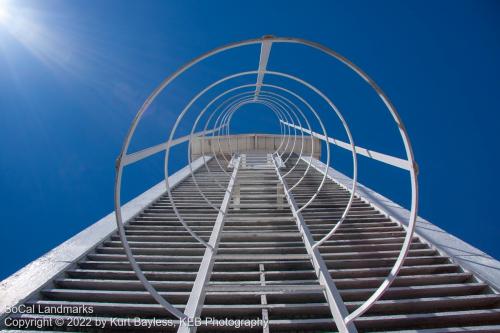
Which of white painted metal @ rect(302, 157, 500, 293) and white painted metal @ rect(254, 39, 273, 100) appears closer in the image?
white painted metal @ rect(254, 39, 273, 100)

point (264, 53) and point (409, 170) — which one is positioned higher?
point (264, 53)

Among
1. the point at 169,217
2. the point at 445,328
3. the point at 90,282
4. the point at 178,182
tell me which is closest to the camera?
the point at 445,328

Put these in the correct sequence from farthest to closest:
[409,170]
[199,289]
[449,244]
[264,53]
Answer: [449,244], [264,53], [199,289], [409,170]

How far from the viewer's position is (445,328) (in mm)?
Answer: 2463

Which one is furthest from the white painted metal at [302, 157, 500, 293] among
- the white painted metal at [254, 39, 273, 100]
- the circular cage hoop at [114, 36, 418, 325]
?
the white painted metal at [254, 39, 273, 100]

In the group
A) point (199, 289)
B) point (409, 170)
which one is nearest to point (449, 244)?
point (409, 170)

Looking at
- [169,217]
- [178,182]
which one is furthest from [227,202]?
[178,182]

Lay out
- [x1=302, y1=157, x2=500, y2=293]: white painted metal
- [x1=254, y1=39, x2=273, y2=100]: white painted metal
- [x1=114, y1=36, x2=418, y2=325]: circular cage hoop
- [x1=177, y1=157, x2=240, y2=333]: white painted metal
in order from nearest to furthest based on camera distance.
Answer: [x1=114, y1=36, x2=418, y2=325]: circular cage hoop, [x1=177, y1=157, x2=240, y2=333]: white painted metal, [x1=254, y1=39, x2=273, y2=100]: white painted metal, [x1=302, y1=157, x2=500, y2=293]: white painted metal

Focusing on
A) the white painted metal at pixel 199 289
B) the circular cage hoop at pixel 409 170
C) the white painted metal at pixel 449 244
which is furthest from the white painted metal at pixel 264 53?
the white painted metal at pixel 449 244

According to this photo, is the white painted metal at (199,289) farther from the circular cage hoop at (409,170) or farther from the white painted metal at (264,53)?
the white painted metal at (264,53)

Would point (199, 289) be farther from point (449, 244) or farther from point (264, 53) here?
point (449, 244)

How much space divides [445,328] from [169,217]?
12.4ft

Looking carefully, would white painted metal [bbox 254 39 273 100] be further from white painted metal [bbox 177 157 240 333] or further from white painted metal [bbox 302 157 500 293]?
white painted metal [bbox 302 157 500 293]

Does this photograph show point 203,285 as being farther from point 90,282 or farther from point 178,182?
point 178,182
